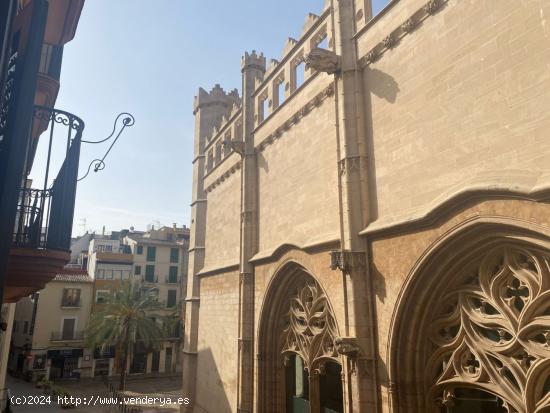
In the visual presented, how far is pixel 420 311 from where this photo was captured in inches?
296

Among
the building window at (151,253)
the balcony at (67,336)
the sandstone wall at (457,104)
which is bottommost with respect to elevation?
the balcony at (67,336)

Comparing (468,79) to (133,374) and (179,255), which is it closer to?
(133,374)

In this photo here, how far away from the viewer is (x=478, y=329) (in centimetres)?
668

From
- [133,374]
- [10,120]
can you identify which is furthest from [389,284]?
[133,374]

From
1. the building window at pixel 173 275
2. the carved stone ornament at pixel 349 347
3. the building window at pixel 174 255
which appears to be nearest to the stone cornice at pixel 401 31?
the carved stone ornament at pixel 349 347

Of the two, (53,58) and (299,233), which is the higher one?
(53,58)

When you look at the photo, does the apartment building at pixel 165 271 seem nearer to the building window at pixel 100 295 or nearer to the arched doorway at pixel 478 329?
the building window at pixel 100 295

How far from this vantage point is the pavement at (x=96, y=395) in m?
24.3

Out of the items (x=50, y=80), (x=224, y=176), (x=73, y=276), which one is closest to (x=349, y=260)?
(x=50, y=80)

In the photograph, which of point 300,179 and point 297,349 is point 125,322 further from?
point 300,179

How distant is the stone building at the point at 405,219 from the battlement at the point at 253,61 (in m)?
2.46

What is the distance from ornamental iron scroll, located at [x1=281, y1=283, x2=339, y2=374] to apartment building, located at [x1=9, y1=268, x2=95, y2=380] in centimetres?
3021

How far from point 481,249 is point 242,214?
9.59 meters

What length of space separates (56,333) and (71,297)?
3.26 m
